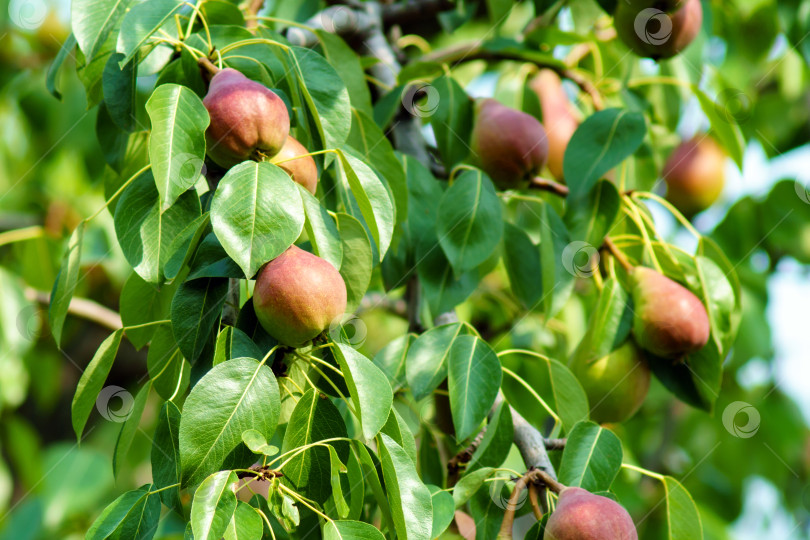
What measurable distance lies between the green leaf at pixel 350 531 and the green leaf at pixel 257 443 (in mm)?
91

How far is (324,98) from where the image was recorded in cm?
104

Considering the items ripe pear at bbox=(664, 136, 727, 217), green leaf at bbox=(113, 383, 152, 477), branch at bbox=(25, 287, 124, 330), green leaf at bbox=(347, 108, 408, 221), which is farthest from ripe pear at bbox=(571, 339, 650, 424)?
ripe pear at bbox=(664, 136, 727, 217)

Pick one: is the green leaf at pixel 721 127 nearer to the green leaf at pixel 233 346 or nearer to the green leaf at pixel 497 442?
the green leaf at pixel 497 442

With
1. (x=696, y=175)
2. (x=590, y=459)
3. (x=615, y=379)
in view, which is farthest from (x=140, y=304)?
(x=696, y=175)

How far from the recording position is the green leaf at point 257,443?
2.43 ft

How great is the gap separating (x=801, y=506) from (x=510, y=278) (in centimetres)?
245

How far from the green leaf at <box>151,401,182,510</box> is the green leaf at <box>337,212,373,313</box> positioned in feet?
0.76

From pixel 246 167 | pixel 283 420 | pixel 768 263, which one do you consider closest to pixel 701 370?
pixel 283 420

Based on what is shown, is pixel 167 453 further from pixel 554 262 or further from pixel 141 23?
pixel 554 262

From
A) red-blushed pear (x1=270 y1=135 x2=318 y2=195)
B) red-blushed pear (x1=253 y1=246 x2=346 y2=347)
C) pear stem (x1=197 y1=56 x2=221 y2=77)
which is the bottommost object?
red-blushed pear (x1=253 y1=246 x2=346 y2=347)

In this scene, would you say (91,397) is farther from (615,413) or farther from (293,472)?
(615,413)

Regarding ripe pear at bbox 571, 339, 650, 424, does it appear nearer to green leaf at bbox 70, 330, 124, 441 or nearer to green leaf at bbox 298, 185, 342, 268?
green leaf at bbox 298, 185, 342, 268

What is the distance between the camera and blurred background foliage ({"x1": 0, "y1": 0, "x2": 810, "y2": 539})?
1.83m

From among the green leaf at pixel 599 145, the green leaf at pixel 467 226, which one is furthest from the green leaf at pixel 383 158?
the green leaf at pixel 599 145
